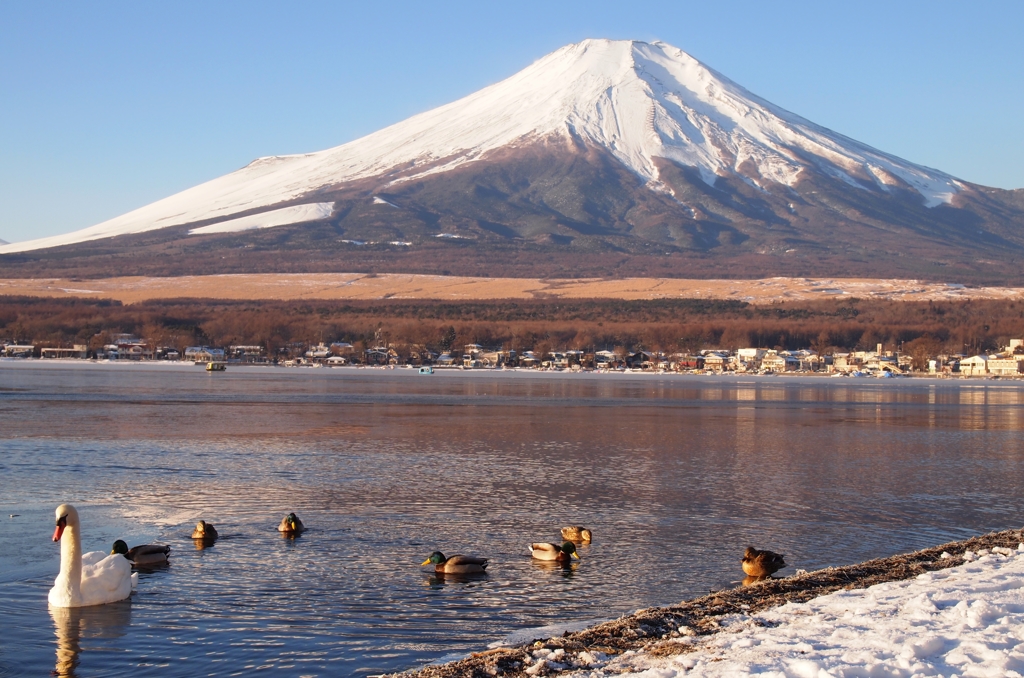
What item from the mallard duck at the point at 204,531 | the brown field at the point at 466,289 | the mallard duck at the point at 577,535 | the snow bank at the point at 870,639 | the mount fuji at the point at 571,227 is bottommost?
the mallard duck at the point at 577,535

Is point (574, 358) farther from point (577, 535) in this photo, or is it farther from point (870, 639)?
point (870, 639)

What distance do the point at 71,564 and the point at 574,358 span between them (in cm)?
8513

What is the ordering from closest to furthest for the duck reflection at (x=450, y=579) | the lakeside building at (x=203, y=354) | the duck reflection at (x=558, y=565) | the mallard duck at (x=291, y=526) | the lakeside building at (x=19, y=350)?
the duck reflection at (x=450, y=579)
the duck reflection at (x=558, y=565)
the mallard duck at (x=291, y=526)
the lakeside building at (x=203, y=354)
the lakeside building at (x=19, y=350)

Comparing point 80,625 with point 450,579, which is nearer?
point 80,625

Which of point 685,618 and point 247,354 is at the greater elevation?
point 247,354

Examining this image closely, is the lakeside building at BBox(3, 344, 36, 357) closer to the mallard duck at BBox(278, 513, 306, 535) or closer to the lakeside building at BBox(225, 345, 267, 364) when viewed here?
the lakeside building at BBox(225, 345, 267, 364)

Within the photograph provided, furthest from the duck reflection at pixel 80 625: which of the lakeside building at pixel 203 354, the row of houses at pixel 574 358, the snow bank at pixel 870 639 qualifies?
the lakeside building at pixel 203 354

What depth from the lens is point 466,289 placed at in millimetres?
136625

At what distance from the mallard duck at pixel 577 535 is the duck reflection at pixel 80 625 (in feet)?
15.9

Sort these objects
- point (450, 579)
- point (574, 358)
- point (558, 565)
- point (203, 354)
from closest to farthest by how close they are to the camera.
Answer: point (450, 579), point (558, 565), point (574, 358), point (203, 354)

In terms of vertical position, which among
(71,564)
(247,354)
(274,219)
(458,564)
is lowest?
(458,564)

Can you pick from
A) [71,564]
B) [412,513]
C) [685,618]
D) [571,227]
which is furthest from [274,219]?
[685,618]

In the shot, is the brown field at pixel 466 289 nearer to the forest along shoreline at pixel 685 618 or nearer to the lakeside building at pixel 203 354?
the lakeside building at pixel 203 354

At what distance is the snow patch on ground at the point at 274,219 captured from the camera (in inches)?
7101
